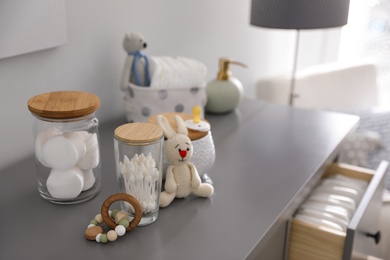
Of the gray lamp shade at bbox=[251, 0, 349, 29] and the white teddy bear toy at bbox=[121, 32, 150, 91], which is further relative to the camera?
the gray lamp shade at bbox=[251, 0, 349, 29]

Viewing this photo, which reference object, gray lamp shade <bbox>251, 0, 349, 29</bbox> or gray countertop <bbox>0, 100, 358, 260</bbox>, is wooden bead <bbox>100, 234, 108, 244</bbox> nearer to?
gray countertop <bbox>0, 100, 358, 260</bbox>

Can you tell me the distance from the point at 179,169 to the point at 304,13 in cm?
67

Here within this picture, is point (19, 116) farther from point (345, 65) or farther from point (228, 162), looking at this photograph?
point (345, 65)

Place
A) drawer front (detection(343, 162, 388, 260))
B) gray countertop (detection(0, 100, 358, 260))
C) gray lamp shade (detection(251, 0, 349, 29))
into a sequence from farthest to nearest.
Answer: gray lamp shade (detection(251, 0, 349, 29)) < drawer front (detection(343, 162, 388, 260)) < gray countertop (detection(0, 100, 358, 260))

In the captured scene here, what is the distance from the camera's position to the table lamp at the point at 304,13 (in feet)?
4.36

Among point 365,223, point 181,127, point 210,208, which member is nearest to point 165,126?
point 181,127

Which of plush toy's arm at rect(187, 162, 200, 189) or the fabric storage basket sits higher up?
the fabric storage basket

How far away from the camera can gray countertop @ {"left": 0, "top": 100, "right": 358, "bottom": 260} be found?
0.77 meters

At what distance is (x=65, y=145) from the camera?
33.3 inches

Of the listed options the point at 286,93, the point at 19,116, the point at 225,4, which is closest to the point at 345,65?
the point at 286,93

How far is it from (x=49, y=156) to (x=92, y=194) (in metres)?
0.12

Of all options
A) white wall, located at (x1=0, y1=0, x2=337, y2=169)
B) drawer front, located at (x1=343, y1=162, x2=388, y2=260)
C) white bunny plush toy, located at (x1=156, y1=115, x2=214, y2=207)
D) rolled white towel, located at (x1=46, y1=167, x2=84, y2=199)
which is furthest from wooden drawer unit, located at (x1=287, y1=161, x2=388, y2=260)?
white wall, located at (x1=0, y1=0, x2=337, y2=169)

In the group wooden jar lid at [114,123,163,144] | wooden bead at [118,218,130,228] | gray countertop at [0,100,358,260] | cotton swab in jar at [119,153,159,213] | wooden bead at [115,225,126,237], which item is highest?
wooden jar lid at [114,123,163,144]

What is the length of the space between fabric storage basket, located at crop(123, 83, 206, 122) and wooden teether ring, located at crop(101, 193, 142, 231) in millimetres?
425
